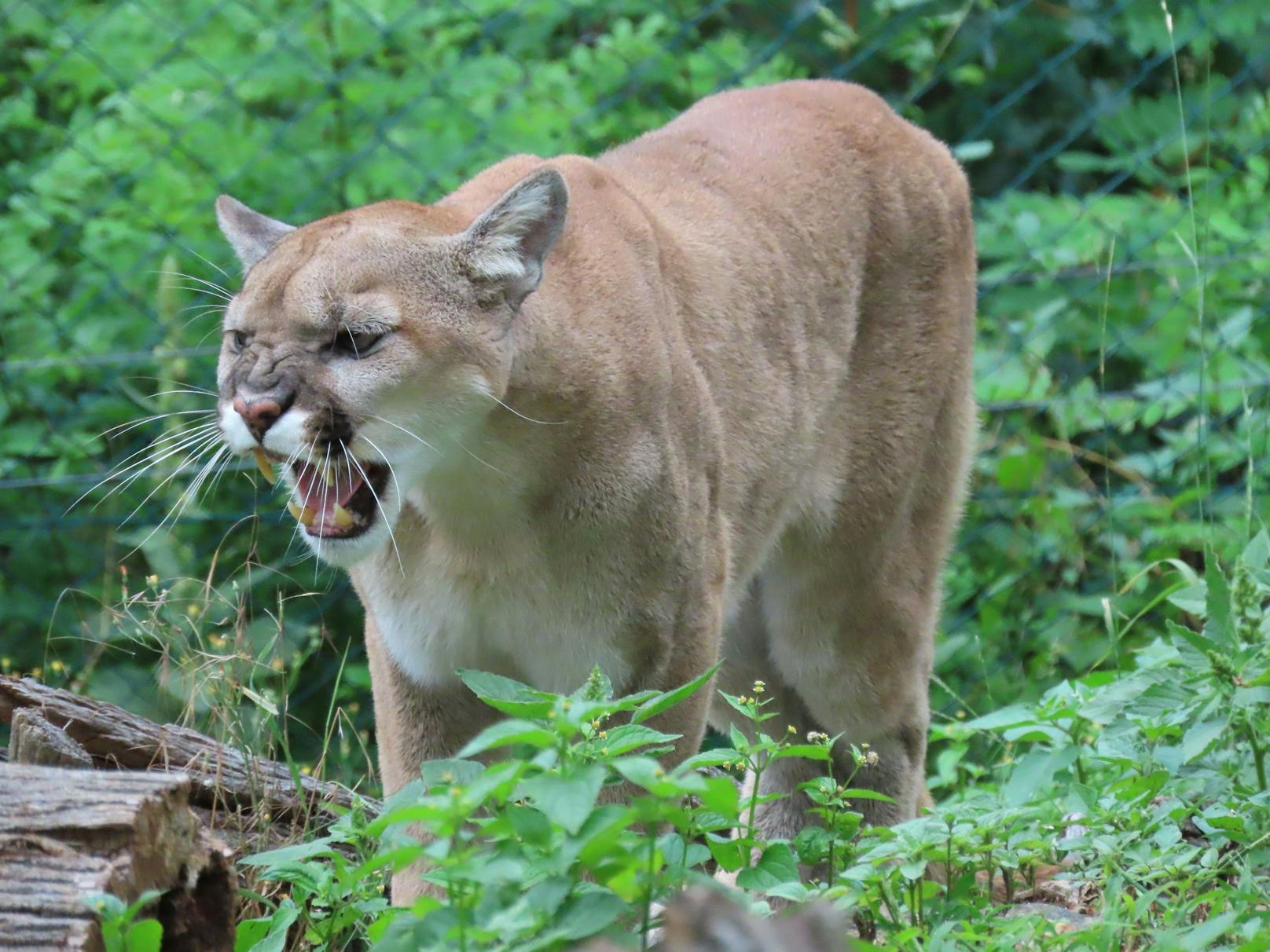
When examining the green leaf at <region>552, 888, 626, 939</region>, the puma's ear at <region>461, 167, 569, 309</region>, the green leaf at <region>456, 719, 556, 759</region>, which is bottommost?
the green leaf at <region>552, 888, 626, 939</region>

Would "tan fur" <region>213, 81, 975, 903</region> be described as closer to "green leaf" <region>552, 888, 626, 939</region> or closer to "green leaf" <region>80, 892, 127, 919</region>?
"green leaf" <region>80, 892, 127, 919</region>

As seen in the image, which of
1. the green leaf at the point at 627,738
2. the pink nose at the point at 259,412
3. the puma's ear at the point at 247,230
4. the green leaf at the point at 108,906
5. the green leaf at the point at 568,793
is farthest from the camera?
the puma's ear at the point at 247,230

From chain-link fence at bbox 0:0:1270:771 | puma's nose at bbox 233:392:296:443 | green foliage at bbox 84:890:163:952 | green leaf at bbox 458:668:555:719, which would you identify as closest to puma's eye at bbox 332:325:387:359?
puma's nose at bbox 233:392:296:443

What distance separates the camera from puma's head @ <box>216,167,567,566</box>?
290cm

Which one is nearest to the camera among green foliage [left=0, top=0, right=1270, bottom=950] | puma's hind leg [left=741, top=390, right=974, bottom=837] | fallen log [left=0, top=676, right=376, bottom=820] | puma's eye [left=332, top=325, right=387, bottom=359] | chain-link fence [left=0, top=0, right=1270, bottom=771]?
puma's eye [left=332, top=325, right=387, bottom=359]

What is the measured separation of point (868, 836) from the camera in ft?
9.55

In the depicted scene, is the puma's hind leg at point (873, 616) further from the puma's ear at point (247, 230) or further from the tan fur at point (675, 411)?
the puma's ear at point (247, 230)

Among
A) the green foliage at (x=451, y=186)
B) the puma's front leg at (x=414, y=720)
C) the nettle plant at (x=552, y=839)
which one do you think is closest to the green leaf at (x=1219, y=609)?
the green foliage at (x=451, y=186)

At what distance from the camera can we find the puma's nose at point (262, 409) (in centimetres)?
285

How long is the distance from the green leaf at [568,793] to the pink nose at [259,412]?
1.03 metres

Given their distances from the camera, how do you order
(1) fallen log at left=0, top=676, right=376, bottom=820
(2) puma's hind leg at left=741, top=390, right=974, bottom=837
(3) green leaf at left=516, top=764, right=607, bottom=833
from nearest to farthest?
(3) green leaf at left=516, top=764, right=607, bottom=833, (1) fallen log at left=0, top=676, right=376, bottom=820, (2) puma's hind leg at left=741, top=390, right=974, bottom=837

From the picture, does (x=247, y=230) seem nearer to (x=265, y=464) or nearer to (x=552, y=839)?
(x=265, y=464)

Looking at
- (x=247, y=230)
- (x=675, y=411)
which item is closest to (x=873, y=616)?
(x=675, y=411)

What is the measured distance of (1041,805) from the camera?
10.4ft
